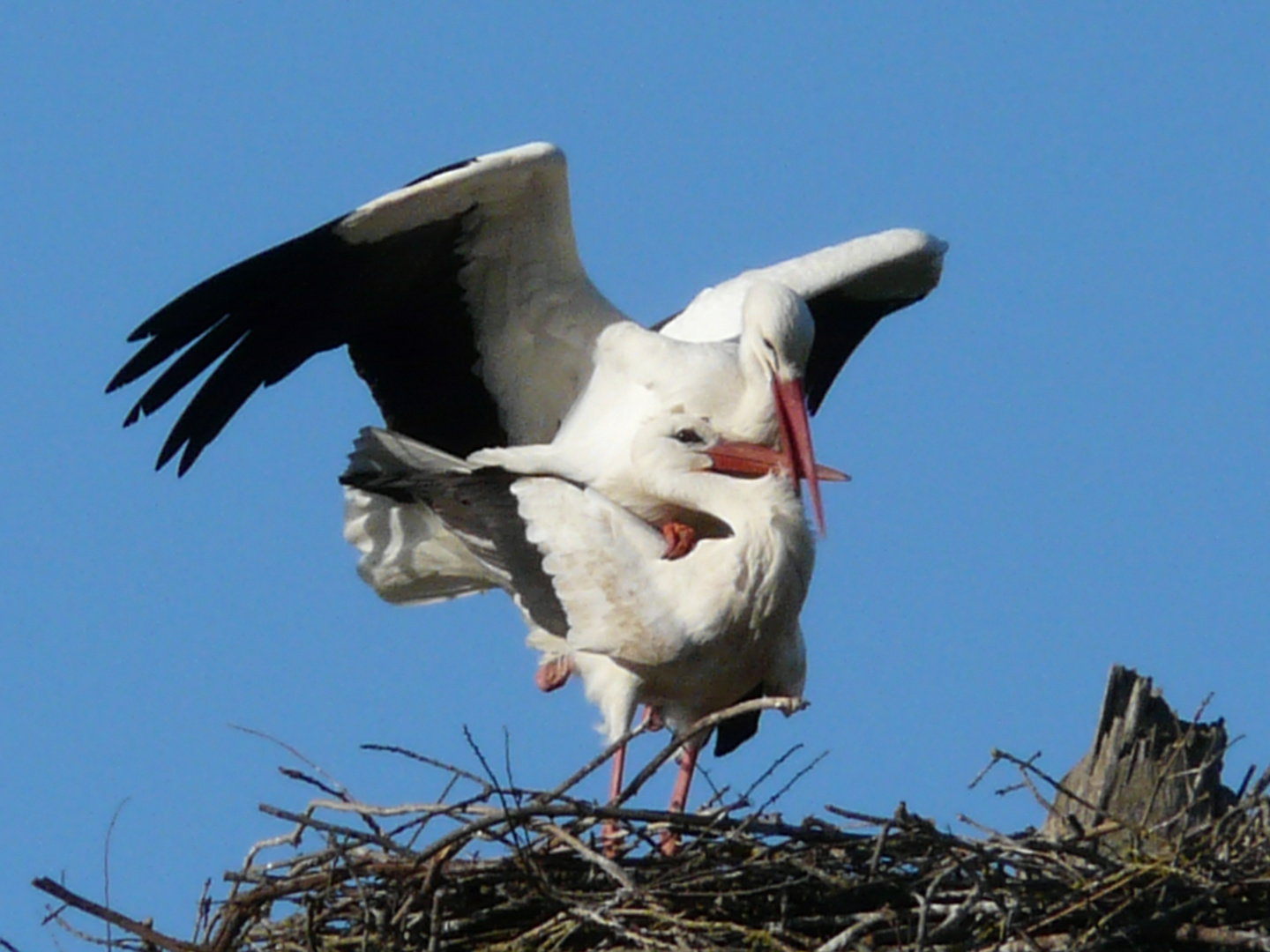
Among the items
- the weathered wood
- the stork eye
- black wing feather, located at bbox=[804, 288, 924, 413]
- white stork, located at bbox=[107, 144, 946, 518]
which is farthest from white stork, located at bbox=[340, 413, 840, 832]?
black wing feather, located at bbox=[804, 288, 924, 413]

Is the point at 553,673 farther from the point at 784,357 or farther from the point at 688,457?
the point at 784,357

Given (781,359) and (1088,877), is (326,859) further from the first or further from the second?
(781,359)

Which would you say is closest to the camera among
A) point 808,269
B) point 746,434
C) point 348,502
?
point 746,434

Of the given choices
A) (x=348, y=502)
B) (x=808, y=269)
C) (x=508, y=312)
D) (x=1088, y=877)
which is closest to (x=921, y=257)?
(x=808, y=269)

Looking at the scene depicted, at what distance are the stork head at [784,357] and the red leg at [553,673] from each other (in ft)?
2.38

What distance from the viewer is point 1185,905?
5.52 m

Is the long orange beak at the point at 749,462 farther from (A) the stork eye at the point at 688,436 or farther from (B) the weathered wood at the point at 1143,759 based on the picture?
(B) the weathered wood at the point at 1143,759

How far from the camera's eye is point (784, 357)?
7.29 m

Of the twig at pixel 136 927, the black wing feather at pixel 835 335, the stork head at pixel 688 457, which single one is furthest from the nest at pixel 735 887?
the black wing feather at pixel 835 335

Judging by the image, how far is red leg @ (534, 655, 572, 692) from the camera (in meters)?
7.22

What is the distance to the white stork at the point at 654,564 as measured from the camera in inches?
260

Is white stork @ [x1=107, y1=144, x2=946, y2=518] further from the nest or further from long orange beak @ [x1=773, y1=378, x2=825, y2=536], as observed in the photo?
the nest

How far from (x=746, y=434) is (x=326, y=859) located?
1.88 m

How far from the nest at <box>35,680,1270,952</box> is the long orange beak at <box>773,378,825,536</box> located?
4.35ft
